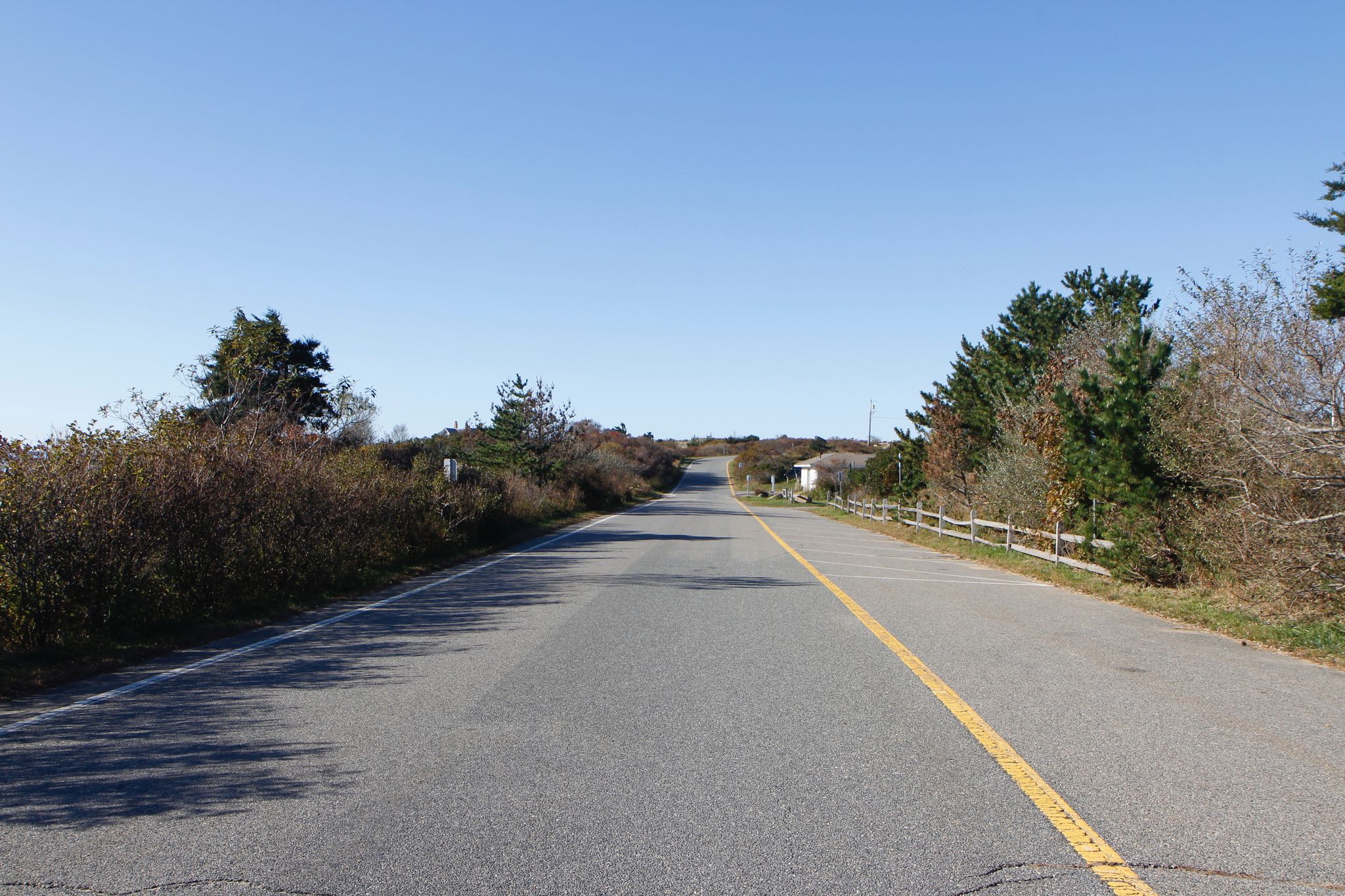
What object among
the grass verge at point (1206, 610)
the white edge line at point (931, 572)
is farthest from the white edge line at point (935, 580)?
the grass verge at point (1206, 610)

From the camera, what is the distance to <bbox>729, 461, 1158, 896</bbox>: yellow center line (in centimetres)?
409

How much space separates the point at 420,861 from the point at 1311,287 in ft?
50.0

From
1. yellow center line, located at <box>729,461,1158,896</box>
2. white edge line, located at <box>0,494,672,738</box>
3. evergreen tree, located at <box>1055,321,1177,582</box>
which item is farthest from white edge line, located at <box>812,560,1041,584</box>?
yellow center line, located at <box>729,461,1158,896</box>

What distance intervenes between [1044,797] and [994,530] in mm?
21731

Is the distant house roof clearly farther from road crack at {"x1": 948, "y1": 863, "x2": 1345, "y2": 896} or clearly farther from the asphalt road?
road crack at {"x1": 948, "y1": 863, "x2": 1345, "y2": 896}

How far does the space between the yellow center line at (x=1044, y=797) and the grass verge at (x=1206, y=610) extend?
4.21 m

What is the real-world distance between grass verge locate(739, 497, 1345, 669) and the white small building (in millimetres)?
67143

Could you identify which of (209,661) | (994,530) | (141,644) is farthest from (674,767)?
(994,530)

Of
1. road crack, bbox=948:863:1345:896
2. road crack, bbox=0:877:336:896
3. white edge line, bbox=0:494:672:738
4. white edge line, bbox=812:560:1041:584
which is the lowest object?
white edge line, bbox=812:560:1041:584

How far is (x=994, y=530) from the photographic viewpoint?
84.6 feet

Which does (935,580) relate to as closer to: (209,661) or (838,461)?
(209,661)

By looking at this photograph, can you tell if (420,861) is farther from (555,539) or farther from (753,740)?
(555,539)

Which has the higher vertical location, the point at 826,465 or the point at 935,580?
the point at 826,465

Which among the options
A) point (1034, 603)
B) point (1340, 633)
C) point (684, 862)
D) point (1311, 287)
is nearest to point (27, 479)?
point (684, 862)
